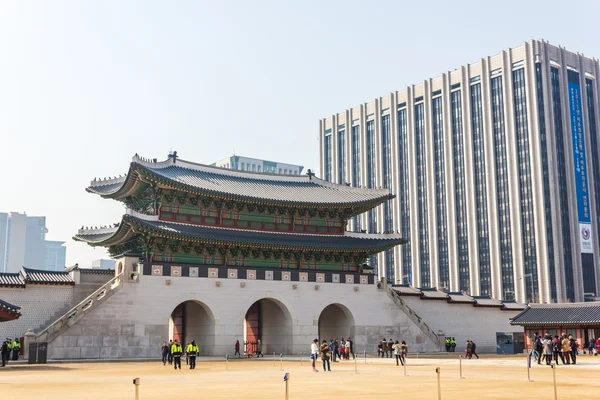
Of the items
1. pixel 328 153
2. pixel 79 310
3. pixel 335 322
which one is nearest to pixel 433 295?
pixel 335 322

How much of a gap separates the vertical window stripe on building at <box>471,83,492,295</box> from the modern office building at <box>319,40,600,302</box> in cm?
18

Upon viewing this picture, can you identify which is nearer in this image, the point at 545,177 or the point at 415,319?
the point at 415,319

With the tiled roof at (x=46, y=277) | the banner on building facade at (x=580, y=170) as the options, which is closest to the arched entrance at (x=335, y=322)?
the tiled roof at (x=46, y=277)

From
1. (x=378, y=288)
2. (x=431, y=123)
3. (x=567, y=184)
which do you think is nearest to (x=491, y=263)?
(x=567, y=184)

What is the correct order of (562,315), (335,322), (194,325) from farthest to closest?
1. (335,322)
2. (194,325)
3. (562,315)

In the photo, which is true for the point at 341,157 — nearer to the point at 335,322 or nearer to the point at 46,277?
the point at 335,322

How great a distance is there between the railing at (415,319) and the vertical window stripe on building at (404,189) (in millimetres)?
74057

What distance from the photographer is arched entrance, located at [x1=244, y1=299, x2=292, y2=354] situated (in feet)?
181

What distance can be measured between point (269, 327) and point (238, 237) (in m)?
9.03

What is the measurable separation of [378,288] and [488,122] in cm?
6904

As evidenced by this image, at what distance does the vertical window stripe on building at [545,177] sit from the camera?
10844 cm

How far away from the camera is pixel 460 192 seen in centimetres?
12488

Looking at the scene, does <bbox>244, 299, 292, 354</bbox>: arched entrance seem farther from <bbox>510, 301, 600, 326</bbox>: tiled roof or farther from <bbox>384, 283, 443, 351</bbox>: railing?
<bbox>510, 301, 600, 326</bbox>: tiled roof

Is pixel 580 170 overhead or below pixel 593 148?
below
